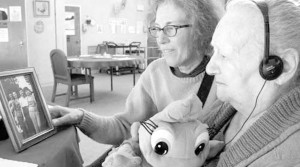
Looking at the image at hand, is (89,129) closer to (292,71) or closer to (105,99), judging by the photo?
(292,71)

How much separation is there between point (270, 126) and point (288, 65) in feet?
0.55

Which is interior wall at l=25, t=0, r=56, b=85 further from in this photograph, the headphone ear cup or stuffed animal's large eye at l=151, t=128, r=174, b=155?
the headphone ear cup

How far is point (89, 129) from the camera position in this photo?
1.32 meters

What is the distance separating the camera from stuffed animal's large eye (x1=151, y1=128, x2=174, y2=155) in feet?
2.65

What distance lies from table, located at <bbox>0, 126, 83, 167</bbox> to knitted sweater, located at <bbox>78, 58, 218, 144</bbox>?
0.21 m

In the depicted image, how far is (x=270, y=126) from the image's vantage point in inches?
28.4

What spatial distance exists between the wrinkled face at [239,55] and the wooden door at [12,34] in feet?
17.4

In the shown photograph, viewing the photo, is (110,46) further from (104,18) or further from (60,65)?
(60,65)

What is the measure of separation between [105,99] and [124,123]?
3.97 meters

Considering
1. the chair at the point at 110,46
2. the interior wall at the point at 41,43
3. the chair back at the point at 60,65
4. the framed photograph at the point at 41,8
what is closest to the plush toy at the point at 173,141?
the chair back at the point at 60,65

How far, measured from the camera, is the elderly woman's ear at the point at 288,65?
73 centimetres

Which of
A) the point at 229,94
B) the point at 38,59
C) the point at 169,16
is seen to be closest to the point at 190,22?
the point at 169,16

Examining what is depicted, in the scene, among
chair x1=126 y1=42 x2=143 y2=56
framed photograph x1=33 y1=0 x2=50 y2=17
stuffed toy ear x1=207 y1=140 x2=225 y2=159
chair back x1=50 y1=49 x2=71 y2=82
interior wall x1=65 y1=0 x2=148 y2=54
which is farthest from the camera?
chair x1=126 y1=42 x2=143 y2=56

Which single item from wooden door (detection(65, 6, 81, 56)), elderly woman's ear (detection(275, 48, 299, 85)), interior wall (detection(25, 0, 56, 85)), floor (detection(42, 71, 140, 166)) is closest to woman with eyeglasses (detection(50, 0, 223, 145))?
elderly woman's ear (detection(275, 48, 299, 85))
